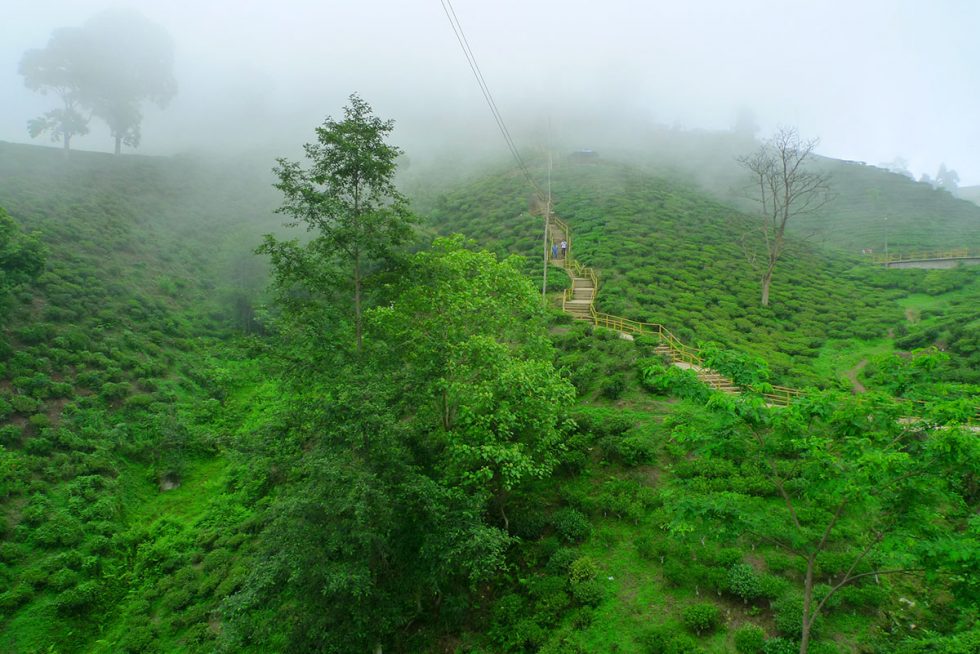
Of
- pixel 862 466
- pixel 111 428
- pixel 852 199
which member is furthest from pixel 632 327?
pixel 852 199

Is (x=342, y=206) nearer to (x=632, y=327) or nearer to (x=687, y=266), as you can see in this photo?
(x=632, y=327)

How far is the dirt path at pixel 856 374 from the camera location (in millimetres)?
20828

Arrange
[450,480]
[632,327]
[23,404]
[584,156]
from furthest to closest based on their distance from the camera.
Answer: [584,156] → [632,327] → [23,404] → [450,480]

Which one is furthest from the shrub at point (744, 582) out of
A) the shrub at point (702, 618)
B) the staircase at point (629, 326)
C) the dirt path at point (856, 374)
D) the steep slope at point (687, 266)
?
the dirt path at point (856, 374)

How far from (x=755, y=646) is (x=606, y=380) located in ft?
35.0

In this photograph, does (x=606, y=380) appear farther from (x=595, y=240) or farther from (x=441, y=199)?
(x=441, y=199)

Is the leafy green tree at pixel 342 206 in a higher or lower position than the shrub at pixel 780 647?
higher

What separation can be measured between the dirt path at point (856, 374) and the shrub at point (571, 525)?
15.3 m

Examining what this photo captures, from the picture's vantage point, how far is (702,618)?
32.5 ft

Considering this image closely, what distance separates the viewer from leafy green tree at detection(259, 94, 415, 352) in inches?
498

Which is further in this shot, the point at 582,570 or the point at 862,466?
the point at 582,570

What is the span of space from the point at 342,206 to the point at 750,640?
13.8 m

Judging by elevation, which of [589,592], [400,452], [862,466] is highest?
[862,466]

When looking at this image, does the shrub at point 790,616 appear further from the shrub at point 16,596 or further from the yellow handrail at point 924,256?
the yellow handrail at point 924,256
